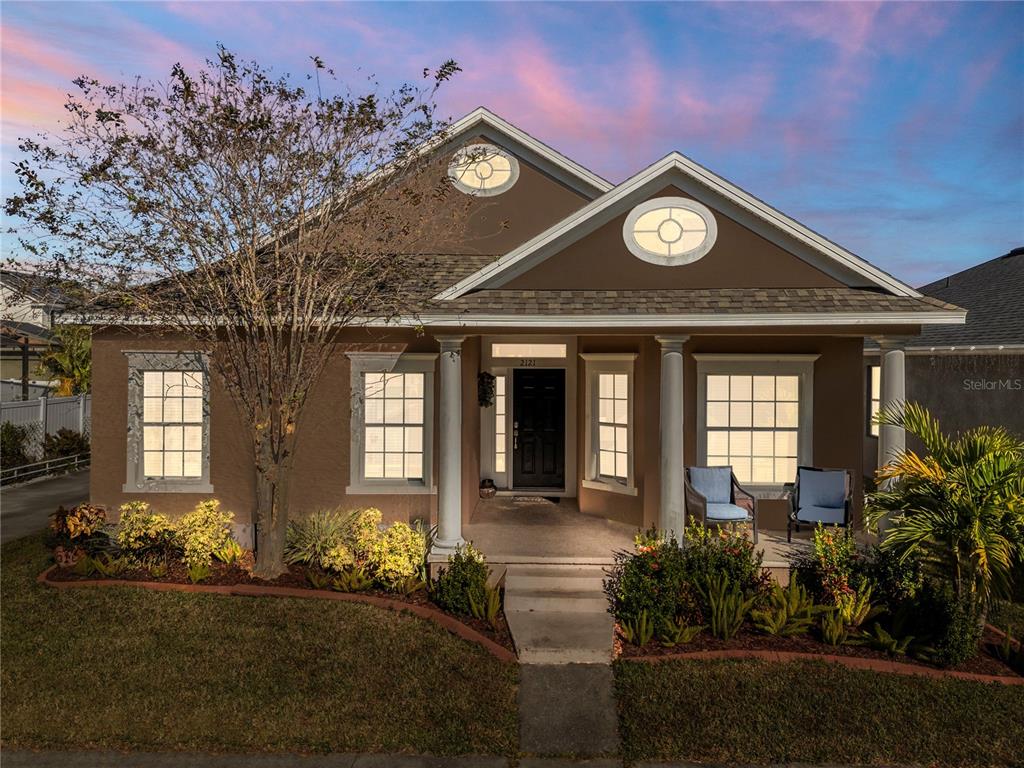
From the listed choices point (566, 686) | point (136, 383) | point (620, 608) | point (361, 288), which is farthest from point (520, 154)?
point (566, 686)

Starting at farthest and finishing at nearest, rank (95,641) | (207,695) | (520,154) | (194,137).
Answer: (520,154)
(194,137)
(95,641)
(207,695)

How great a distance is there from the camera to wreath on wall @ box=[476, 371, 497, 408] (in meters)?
11.7

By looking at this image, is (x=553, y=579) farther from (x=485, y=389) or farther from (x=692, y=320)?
(x=485, y=389)

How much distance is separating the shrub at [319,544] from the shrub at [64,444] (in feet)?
37.9

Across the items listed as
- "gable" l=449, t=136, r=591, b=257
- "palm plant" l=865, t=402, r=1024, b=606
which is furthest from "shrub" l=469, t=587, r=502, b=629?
"gable" l=449, t=136, r=591, b=257

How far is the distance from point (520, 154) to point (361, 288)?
5.11 meters

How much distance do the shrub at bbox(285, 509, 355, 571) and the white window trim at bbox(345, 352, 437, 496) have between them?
1467mm

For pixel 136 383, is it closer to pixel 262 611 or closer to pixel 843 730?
pixel 262 611

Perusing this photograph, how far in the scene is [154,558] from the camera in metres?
8.62

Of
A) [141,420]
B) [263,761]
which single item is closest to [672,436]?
[263,761]

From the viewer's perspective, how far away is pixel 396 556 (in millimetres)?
8008

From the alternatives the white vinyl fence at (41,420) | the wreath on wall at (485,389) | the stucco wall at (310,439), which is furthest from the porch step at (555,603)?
the white vinyl fence at (41,420)

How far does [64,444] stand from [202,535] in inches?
447

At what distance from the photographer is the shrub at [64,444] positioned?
1656cm
